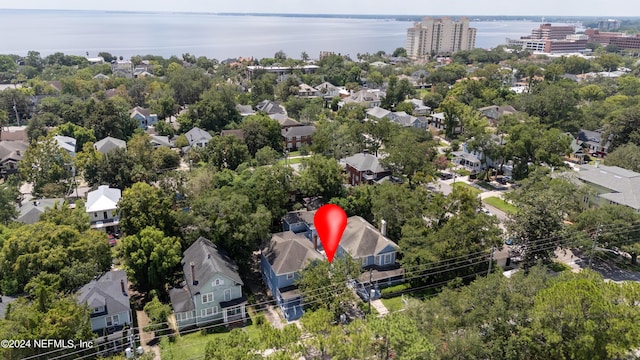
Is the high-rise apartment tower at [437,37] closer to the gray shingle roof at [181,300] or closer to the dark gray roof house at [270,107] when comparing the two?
the dark gray roof house at [270,107]

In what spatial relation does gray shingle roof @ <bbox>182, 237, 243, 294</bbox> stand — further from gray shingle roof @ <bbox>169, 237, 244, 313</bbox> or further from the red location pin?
the red location pin

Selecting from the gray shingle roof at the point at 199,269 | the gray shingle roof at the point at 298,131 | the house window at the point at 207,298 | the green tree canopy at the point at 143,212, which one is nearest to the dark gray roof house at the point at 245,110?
the gray shingle roof at the point at 298,131

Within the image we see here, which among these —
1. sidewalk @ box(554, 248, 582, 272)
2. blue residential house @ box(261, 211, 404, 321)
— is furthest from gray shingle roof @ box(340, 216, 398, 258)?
sidewalk @ box(554, 248, 582, 272)

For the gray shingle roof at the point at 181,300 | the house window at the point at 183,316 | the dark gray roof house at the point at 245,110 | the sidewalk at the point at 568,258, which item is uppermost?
the dark gray roof house at the point at 245,110

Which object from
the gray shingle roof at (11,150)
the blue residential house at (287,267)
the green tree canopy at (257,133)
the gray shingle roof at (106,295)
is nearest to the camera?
the gray shingle roof at (106,295)

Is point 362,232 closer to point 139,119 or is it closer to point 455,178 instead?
point 455,178

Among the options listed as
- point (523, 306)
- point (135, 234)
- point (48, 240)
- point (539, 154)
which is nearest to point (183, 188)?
point (135, 234)
